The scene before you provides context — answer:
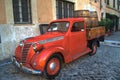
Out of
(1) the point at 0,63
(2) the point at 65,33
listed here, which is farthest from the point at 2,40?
(2) the point at 65,33

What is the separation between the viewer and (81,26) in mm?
7180

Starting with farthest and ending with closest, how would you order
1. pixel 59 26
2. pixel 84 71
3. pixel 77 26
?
pixel 77 26 < pixel 59 26 < pixel 84 71

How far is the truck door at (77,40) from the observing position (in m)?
6.41

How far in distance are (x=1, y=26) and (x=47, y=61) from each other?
3779 mm

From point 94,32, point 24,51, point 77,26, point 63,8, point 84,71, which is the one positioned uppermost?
point 63,8

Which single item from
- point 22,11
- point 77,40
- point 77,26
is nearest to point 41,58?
point 77,40

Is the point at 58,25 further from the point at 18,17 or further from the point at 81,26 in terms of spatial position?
the point at 18,17

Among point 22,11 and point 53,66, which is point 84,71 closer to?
point 53,66

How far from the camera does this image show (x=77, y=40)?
671 cm

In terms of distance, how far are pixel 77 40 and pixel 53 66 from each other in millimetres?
1953

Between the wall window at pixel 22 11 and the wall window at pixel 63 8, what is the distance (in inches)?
117

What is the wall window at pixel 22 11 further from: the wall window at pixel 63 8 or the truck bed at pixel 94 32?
the truck bed at pixel 94 32

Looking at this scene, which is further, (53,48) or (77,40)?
(77,40)

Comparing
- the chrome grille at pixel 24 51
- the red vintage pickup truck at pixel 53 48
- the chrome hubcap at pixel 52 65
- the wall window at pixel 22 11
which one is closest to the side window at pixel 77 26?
the red vintage pickup truck at pixel 53 48
